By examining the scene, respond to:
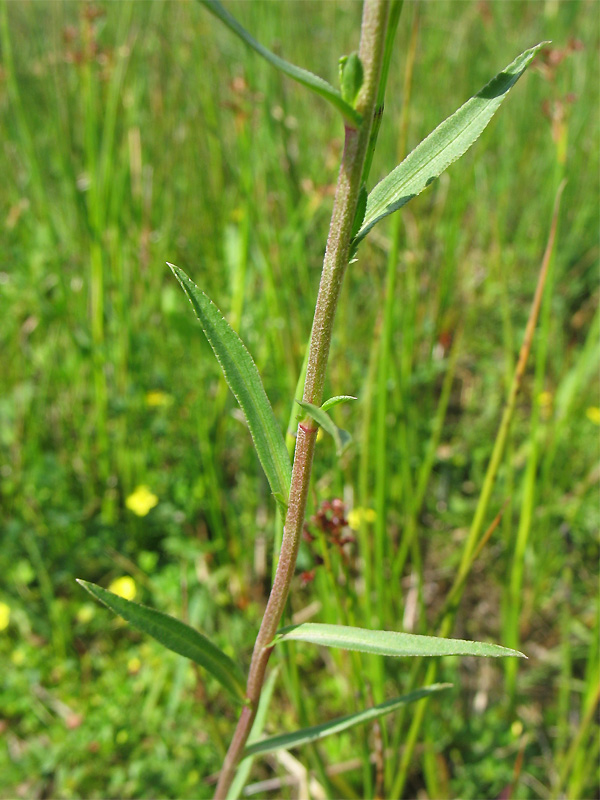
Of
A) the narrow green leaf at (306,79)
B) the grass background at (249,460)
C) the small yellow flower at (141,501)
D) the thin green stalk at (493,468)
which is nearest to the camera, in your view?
the narrow green leaf at (306,79)

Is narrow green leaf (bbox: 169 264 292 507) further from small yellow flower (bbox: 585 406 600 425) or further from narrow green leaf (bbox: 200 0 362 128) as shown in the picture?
small yellow flower (bbox: 585 406 600 425)

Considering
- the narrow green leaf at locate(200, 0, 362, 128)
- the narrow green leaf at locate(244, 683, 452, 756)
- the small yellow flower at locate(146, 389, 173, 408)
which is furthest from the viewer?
the small yellow flower at locate(146, 389, 173, 408)

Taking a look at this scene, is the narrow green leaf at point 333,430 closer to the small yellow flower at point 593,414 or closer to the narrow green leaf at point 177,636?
the narrow green leaf at point 177,636

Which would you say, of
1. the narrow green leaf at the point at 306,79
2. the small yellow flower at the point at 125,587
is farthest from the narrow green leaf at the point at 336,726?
the small yellow flower at the point at 125,587

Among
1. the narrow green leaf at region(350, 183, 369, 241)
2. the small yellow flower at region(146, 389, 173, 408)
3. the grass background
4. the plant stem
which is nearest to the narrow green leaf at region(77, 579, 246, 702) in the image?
the plant stem

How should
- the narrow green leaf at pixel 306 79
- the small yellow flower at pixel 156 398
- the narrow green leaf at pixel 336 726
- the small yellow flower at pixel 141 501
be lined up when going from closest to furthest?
the narrow green leaf at pixel 306 79 < the narrow green leaf at pixel 336 726 < the small yellow flower at pixel 141 501 < the small yellow flower at pixel 156 398

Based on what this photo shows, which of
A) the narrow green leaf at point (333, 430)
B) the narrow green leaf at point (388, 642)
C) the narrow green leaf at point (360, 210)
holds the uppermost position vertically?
the narrow green leaf at point (360, 210)
